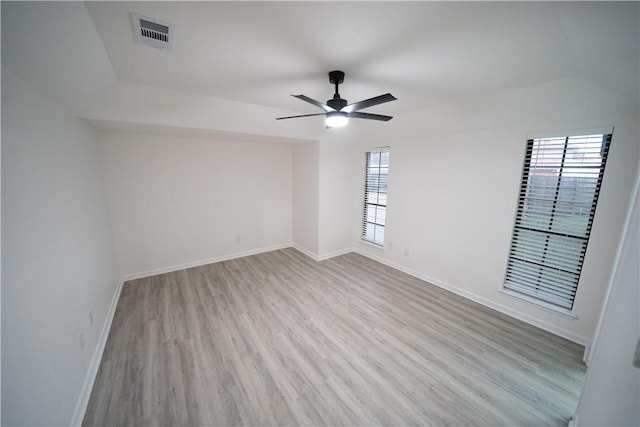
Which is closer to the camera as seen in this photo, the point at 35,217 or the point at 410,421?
the point at 35,217

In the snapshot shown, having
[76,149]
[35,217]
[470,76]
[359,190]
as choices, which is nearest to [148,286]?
[76,149]

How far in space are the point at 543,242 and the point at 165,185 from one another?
545cm

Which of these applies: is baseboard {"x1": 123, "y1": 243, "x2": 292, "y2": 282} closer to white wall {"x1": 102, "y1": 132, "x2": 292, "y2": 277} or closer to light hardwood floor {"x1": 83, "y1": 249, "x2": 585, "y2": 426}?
white wall {"x1": 102, "y1": 132, "x2": 292, "y2": 277}

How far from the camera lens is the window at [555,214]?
2303mm

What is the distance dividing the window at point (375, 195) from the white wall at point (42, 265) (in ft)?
13.9

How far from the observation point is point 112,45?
174cm

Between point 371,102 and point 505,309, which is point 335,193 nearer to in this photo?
point 371,102

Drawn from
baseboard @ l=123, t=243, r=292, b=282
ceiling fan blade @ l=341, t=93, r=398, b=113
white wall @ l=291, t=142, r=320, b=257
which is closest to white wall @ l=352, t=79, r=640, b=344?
white wall @ l=291, t=142, r=320, b=257

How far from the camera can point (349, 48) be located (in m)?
1.75

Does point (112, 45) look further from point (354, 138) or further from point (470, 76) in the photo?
point (354, 138)

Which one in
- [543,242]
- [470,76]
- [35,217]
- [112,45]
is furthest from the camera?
[543,242]

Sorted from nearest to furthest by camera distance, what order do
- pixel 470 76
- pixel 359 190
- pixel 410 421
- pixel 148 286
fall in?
pixel 410 421 → pixel 470 76 → pixel 148 286 → pixel 359 190

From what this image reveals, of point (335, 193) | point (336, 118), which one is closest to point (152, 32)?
point (336, 118)

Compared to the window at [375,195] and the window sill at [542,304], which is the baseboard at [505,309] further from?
the window at [375,195]
